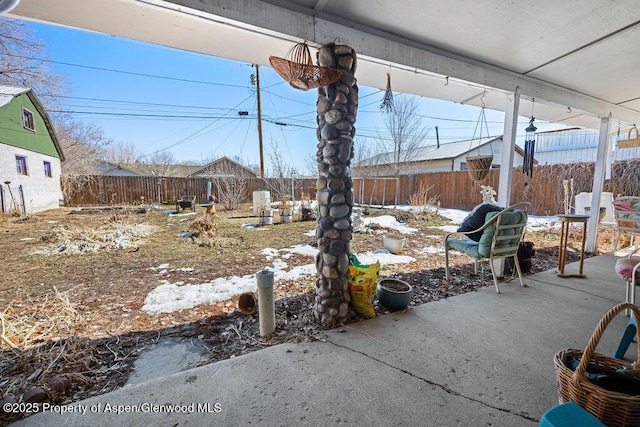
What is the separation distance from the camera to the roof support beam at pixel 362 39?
1734 millimetres

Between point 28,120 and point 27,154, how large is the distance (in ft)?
5.32

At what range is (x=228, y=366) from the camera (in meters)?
1.62

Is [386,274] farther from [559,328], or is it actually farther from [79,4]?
[79,4]

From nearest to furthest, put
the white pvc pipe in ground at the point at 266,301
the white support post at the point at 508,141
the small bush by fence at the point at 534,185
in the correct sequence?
the white pvc pipe in ground at the point at 266,301
the white support post at the point at 508,141
the small bush by fence at the point at 534,185

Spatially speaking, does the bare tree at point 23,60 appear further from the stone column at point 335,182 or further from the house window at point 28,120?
the stone column at point 335,182

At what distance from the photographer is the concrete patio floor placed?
4.14ft

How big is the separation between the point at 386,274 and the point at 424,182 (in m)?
10.4

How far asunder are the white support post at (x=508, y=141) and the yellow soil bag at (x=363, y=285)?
2.22m

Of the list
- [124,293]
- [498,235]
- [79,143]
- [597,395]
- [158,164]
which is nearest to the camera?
[597,395]

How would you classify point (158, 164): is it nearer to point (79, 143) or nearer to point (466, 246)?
point (79, 143)

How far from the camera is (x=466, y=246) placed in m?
2.91

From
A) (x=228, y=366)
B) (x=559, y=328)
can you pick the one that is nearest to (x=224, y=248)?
(x=228, y=366)

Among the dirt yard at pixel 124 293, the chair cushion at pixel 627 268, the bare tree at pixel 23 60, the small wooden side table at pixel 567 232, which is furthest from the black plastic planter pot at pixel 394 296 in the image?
the bare tree at pixel 23 60

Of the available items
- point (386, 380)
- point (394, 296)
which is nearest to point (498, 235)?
point (394, 296)
